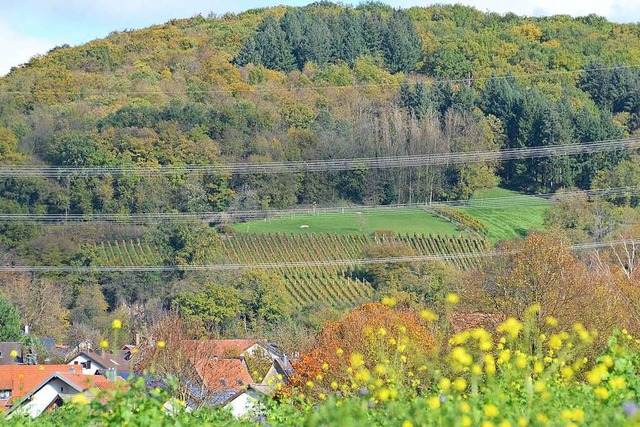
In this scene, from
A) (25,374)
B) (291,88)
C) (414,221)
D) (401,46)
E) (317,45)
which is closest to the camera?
(25,374)

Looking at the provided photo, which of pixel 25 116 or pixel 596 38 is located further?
pixel 596 38

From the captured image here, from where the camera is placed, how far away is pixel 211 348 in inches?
1362

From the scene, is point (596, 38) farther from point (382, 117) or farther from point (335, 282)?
point (335, 282)

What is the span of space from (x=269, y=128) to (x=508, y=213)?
16356 mm

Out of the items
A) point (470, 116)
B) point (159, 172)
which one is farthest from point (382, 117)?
point (159, 172)

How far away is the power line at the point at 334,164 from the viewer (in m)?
65.6

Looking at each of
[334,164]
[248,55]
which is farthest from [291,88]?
[334,164]

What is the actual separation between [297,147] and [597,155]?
61.0 feet

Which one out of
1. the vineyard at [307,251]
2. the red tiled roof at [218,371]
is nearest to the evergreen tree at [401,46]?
the vineyard at [307,251]

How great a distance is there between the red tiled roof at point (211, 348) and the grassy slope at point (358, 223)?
1929 centimetres

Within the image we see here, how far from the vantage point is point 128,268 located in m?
56.4

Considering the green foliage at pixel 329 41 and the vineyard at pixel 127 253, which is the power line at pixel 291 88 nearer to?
the green foliage at pixel 329 41

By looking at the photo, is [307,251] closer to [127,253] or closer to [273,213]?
[273,213]

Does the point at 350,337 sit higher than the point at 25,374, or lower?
higher
